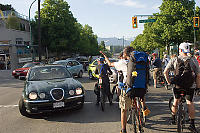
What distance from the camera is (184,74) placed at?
4148mm

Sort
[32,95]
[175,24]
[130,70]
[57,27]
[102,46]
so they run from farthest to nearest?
[102,46] < [57,27] < [175,24] < [32,95] < [130,70]

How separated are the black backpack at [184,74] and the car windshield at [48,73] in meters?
4.08

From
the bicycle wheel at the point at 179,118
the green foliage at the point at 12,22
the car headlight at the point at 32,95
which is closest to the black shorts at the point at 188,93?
the bicycle wheel at the point at 179,118

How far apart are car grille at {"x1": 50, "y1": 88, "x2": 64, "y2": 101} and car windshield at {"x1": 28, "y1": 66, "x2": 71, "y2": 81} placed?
1272mm

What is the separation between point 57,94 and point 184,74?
10.9 ft

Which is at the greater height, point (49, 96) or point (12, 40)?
point (12, 40)

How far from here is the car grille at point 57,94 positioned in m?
5.62

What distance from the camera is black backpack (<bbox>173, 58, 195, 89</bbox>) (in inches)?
163

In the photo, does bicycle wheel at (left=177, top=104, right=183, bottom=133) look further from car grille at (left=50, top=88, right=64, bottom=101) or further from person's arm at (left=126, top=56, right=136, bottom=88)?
car grille at (left=50, top=88, right=64, bottom=101)

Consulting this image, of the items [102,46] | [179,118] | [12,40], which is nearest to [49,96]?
[179,118]

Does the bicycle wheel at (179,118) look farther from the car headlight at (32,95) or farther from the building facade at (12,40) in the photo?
the building facade at (12,40)

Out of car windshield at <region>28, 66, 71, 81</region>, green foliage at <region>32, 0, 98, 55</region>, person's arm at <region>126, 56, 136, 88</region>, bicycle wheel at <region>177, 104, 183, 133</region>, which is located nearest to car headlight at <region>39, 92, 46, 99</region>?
car windshield at <region>28, 66, 71, 81</region>

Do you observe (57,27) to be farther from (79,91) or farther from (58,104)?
(58,104)

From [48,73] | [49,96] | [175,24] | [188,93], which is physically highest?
[175,24]
